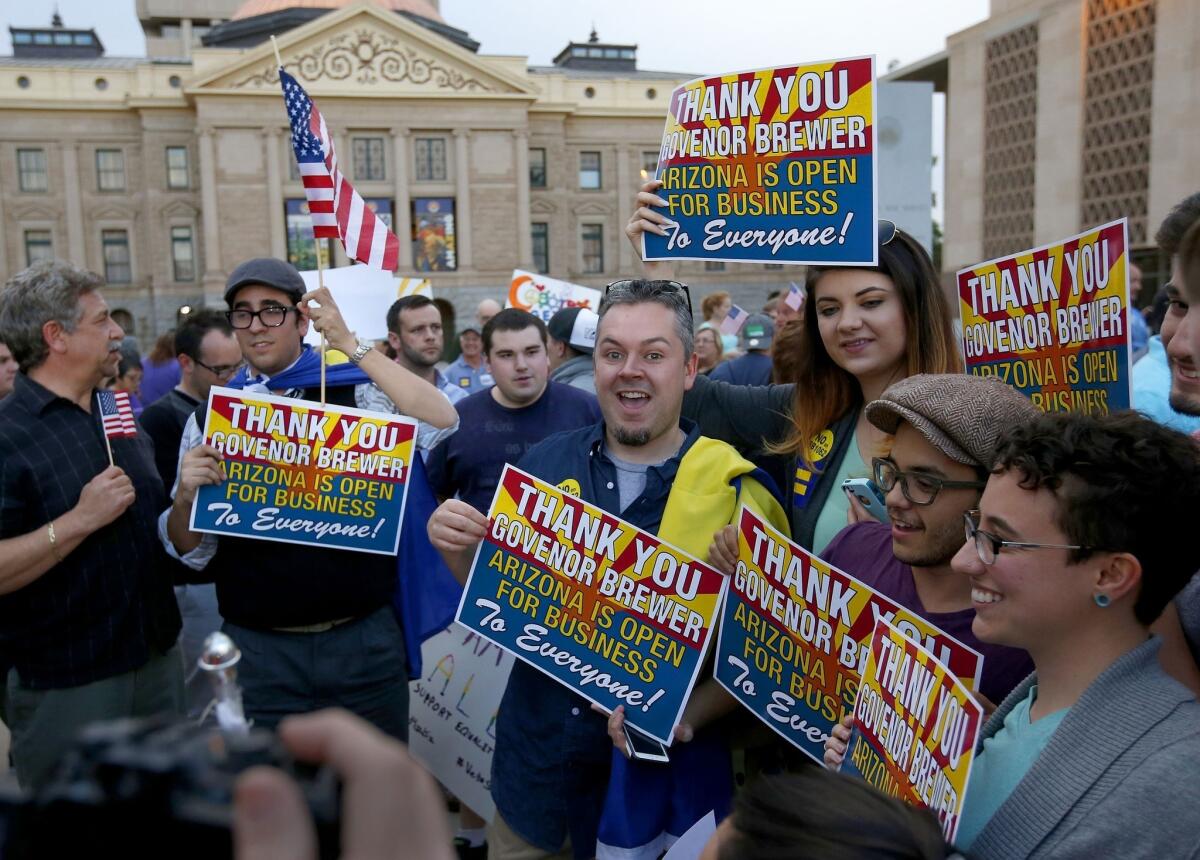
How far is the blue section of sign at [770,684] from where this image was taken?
7.35 ft

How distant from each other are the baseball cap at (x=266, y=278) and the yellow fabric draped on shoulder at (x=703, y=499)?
1.65m

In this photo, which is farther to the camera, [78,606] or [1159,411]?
[1159,411]

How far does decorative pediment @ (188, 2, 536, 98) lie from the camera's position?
4178 centimetres

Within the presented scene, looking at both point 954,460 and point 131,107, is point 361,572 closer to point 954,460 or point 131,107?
point 954,460

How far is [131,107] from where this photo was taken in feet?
142

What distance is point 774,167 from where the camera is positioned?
2.94 m

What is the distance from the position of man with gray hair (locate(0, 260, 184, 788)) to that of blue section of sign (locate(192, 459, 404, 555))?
11.4 inches

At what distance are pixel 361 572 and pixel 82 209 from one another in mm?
46957

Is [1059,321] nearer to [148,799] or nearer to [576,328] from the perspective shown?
[148,799]

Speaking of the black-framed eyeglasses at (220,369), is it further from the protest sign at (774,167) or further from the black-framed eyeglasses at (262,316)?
the protest sign at (774,167)

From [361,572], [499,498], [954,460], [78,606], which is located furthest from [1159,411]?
[78,606]

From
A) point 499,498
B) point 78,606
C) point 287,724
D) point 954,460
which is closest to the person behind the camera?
point 287,724

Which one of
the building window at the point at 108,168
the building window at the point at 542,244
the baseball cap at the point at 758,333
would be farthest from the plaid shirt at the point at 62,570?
the building window at the point at 108,168

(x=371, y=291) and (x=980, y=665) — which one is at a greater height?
(x=371, y=291)
